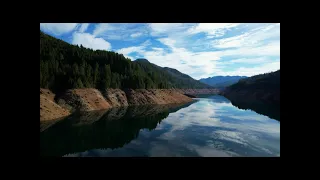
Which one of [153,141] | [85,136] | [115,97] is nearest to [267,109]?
[115,97]

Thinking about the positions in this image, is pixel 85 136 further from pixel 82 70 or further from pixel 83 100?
pixel 82 70

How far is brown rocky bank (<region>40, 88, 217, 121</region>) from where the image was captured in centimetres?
4184

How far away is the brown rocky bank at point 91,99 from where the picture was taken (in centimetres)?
4184

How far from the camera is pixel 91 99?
57969mm

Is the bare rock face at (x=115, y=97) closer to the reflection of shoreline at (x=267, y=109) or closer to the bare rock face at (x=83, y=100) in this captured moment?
the bare rock face at (x=83, y=100)

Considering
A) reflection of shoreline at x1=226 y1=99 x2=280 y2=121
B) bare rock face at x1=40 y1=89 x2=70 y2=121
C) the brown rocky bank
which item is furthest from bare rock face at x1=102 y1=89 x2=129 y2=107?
reflection of shoreline at x1=226 y1=99 x2=280 y2=121

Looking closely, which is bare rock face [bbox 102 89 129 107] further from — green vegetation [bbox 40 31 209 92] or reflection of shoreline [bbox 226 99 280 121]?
reflection of shoreline [bbox 226 99 280 121]

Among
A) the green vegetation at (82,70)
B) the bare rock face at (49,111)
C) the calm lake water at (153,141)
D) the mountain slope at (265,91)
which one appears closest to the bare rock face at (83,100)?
the green vegetation at (82,70)
